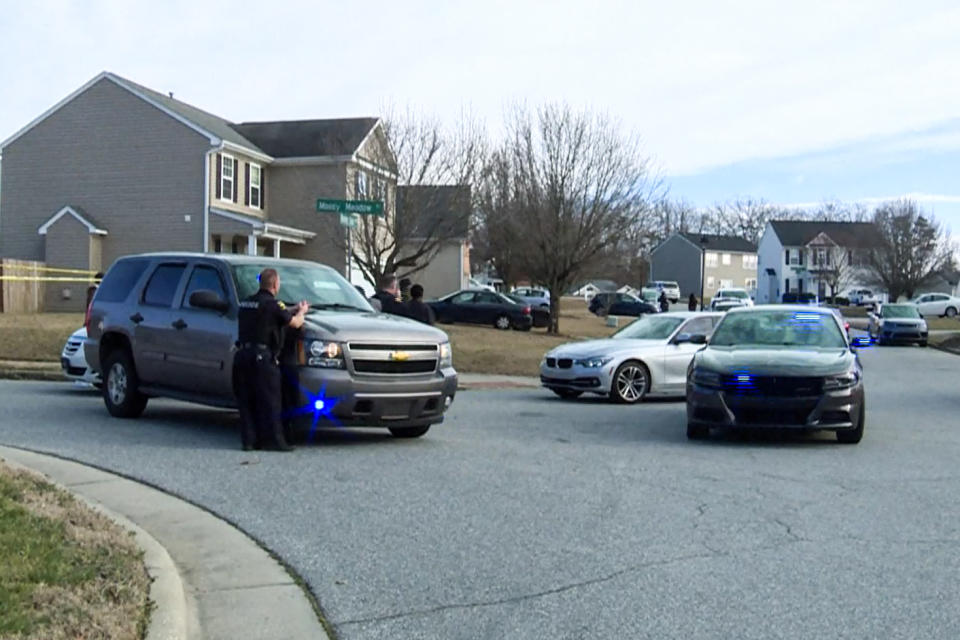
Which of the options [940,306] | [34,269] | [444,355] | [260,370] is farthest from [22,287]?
[940,306]

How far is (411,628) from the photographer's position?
5.38 meters

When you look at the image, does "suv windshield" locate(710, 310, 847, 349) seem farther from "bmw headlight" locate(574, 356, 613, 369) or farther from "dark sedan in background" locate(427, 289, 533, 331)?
"dark sedan in background" locate(427, 289, 533, 331)

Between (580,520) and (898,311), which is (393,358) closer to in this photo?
(580,520)

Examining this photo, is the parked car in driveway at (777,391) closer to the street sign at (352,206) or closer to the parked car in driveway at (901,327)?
the street sign at (352,206)

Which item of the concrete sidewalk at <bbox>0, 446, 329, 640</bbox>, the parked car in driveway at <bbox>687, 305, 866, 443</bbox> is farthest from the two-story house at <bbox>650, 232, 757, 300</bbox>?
the concrete sidewalk at <bbox>0, 446, 329, 640</bbox>

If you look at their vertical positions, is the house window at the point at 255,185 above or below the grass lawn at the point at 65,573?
above

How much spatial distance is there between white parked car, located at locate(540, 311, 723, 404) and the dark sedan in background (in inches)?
800

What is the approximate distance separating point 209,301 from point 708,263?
97.8m

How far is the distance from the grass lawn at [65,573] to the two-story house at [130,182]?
92.2ft

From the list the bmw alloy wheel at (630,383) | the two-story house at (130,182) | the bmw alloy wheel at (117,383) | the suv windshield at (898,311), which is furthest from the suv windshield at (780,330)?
the suv windshield at (898,311)

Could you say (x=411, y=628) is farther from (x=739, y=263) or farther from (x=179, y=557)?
(x=739, y=263)

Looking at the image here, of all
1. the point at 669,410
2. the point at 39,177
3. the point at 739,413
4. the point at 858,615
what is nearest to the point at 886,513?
the point at 858,615

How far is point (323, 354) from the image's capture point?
34.2 feet

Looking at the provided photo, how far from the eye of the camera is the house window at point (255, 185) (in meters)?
39.2
